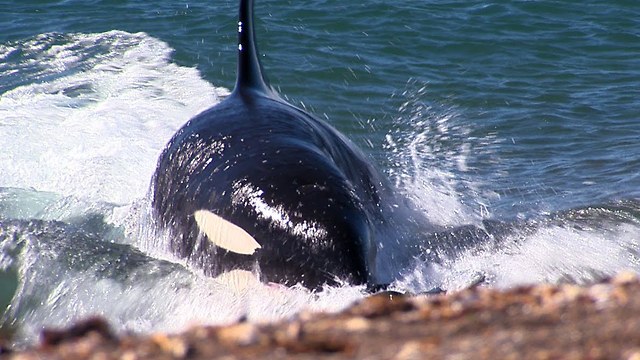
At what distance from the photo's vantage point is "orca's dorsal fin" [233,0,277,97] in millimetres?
8305

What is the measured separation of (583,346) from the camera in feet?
8.69

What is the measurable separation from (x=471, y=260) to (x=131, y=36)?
1042 centimetres

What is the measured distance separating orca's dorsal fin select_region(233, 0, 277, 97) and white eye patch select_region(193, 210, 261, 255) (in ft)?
7.53

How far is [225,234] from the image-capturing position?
5.48 m

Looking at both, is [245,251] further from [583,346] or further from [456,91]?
[456,91]

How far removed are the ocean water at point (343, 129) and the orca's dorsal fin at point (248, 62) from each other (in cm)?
127

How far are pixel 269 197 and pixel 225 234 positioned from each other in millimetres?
304

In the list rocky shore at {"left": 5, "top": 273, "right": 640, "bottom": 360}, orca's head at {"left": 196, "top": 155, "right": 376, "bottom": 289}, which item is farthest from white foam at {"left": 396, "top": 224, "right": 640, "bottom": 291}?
rocky shore at {"left": 5, "top": 273, "right": 640, "bottom": 360}

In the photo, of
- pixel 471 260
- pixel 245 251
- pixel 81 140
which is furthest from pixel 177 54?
pixel 245 251

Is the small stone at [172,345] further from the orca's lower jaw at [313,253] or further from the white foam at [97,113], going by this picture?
the white foam at [97,113]

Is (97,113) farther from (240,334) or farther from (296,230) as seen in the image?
(240,334)

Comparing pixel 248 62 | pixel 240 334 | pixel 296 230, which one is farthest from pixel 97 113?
pixel 240 334

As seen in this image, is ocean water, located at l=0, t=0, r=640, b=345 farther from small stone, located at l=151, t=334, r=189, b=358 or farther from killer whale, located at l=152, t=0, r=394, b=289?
small stone, located at l=151, t=334, r=189, b=358

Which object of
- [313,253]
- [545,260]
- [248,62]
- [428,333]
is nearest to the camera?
[428,333]
